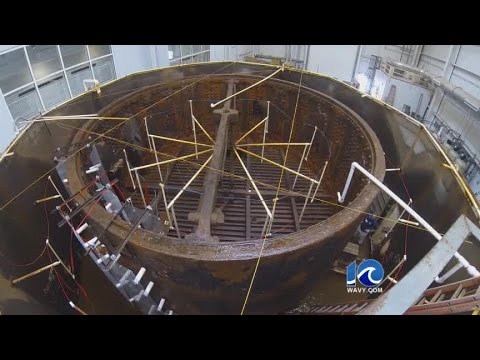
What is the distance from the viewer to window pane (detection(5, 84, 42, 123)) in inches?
235

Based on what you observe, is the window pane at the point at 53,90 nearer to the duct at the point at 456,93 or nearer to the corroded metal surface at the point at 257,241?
the corroded metal surface at the point at 257,241

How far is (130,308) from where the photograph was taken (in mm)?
4441

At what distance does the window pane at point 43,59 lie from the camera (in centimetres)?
632

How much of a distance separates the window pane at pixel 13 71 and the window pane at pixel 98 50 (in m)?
2.00

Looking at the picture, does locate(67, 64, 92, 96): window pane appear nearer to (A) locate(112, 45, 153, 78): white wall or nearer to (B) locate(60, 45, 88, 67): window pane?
(B) locate(60, 45, 88, 67): window pane

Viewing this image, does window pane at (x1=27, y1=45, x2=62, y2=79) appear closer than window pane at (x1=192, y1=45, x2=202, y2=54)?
Yes

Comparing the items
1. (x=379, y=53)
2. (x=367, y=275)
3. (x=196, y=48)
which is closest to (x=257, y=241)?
(x=367, y=275)

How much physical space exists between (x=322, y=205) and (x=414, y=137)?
2.25 m

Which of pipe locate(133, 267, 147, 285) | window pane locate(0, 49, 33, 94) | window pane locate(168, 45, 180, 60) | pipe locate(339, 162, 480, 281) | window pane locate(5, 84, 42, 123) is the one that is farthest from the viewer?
window pane locate(168, 45, 180, 60)

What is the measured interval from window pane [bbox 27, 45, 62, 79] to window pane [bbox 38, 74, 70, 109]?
18cm

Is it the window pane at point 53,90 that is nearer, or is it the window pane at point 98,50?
the window pane at point 53,90

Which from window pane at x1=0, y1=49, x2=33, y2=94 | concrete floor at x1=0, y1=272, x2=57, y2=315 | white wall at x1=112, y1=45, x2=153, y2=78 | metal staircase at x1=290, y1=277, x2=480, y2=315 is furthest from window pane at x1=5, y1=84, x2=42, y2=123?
metal staircase at x1=290, y1=277, x2=480, y2=315

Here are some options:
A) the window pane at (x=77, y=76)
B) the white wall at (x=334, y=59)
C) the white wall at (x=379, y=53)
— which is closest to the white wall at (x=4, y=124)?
the window pane at (x=77, y=76)

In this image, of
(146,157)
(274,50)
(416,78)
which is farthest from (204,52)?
(416,78)
